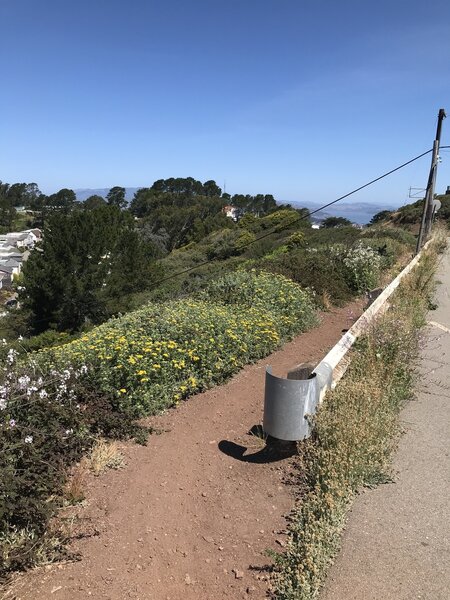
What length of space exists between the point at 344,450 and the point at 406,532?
0.69 metres

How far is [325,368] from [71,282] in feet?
79.8

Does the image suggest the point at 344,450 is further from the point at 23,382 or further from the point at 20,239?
the point at 20,239

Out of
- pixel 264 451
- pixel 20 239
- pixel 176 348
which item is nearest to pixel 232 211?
pixel 20 239

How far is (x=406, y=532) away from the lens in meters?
3.15

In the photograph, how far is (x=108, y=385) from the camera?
15.9 ft

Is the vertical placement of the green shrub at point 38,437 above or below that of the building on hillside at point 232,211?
below

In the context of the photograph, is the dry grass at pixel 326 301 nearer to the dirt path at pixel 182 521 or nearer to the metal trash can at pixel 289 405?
the dirt path at pixel 182 521

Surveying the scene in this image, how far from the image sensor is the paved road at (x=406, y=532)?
2.69 m

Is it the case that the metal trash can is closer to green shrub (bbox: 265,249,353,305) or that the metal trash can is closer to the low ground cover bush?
the low ground cover bush

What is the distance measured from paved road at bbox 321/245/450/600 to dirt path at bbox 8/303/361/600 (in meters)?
0.51

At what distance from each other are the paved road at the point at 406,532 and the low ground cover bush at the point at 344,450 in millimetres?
109

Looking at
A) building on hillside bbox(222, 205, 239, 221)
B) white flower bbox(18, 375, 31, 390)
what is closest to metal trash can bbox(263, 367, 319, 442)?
white flower bbox(18, 375, 31, 390)

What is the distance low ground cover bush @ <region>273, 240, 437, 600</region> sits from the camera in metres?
2.81

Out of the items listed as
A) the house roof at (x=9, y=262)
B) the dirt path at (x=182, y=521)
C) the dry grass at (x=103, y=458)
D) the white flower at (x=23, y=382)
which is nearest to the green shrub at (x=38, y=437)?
the white flower at (x=23, y=382)
